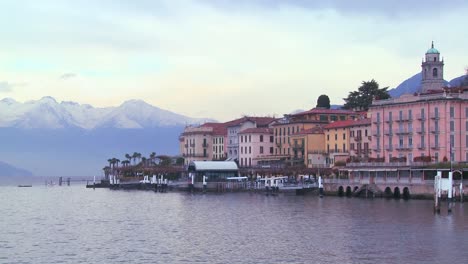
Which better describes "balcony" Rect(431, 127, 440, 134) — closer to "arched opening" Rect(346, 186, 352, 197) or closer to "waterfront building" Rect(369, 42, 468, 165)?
"waterfront building" Rect(369, 42, 468, 165)

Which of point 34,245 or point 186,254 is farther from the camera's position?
point 34,245

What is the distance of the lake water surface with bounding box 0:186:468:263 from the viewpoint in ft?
201

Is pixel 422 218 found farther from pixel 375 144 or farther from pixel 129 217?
pixel 375 144

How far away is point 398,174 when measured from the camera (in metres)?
132

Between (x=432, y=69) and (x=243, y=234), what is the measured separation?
120079 mm

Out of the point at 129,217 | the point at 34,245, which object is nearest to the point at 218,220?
the point at 129,217

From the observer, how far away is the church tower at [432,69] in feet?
610

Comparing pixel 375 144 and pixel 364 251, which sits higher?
pixel 375 144

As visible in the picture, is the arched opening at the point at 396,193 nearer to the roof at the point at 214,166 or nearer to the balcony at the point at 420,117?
the balcony at the point at 420,117

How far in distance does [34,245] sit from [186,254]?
1446 centimetres

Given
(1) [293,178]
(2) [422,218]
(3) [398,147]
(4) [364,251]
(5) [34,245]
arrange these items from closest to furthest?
1. (4) [364,251]
2. (5) [34,245]
3. (2) [422,218]
4. (3) [398,147]
5. (1) [293,178]

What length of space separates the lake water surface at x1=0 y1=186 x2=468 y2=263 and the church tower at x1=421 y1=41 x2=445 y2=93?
249ft

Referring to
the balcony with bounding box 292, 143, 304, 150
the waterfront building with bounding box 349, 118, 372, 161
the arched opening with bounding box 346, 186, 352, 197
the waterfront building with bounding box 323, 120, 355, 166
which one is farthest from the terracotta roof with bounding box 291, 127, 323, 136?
the arched opening with bounding box 346, 186, 352, 197

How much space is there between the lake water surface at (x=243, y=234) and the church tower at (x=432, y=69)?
75938 millimetres
